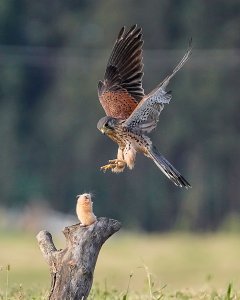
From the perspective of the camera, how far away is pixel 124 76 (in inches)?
336

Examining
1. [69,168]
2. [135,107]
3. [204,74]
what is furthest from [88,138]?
[135,107]

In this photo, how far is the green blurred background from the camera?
88.4ft

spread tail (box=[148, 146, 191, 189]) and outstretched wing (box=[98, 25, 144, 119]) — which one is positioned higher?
outstretched wing (box=[98, 25, 144, 119])

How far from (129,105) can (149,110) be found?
1.79 feet

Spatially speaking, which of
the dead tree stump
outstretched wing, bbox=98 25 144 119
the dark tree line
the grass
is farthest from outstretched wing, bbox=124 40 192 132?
the dark tree line

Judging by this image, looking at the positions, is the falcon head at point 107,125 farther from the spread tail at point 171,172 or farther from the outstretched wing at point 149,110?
the spread tail at point 171,172

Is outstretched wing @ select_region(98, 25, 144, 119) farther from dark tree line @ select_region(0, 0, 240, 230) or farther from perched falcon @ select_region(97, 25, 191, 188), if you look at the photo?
dark tree line @ select_region(0, 0, 240, 230)

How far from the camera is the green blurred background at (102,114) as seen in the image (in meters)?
26.9

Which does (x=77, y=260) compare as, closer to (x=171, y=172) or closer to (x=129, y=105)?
(x=171, y=172)

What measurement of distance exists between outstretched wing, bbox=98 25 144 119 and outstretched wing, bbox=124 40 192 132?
0.76ft

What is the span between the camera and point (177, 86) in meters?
27.8

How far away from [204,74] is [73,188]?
10.9 feet

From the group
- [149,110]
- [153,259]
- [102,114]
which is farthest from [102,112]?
[149,110]

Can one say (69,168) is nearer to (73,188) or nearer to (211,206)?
(73,188)
